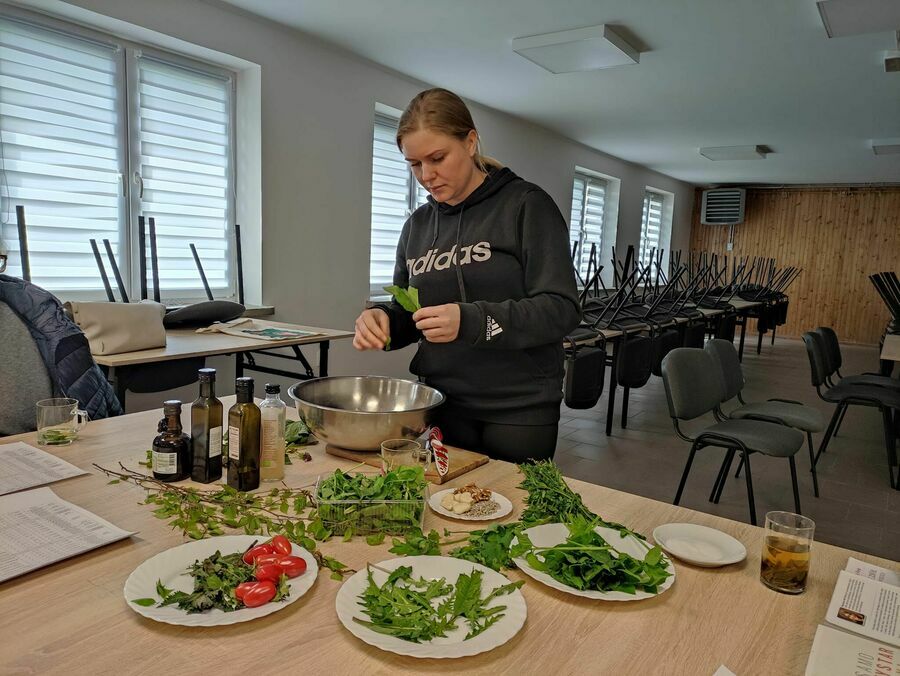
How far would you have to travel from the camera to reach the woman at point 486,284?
1450 mm

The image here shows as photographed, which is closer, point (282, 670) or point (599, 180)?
point (282, 670)

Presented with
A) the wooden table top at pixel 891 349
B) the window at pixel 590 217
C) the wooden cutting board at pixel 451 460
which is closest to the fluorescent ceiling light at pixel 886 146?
the window at pixel 590 217

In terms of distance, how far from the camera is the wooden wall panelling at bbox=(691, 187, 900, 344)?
10.4 metres

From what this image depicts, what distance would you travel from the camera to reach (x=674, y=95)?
554cm

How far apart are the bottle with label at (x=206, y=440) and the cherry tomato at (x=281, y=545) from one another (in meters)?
0.32

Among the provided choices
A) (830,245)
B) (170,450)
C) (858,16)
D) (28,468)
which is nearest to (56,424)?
(28,468)

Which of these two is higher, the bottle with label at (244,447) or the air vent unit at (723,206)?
the air vent unit at (723,206)

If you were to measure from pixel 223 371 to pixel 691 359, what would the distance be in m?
2.80

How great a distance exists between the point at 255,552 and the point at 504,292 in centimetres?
85

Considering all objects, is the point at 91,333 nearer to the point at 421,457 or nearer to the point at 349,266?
the point at 421,457

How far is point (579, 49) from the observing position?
428 cm

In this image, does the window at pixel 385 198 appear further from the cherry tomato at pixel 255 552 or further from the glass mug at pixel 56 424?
the cherry tomato at pixel 255 552

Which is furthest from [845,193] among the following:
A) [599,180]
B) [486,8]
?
[486,8]

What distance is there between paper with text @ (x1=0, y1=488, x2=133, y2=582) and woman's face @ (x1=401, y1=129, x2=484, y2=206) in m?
0.97
